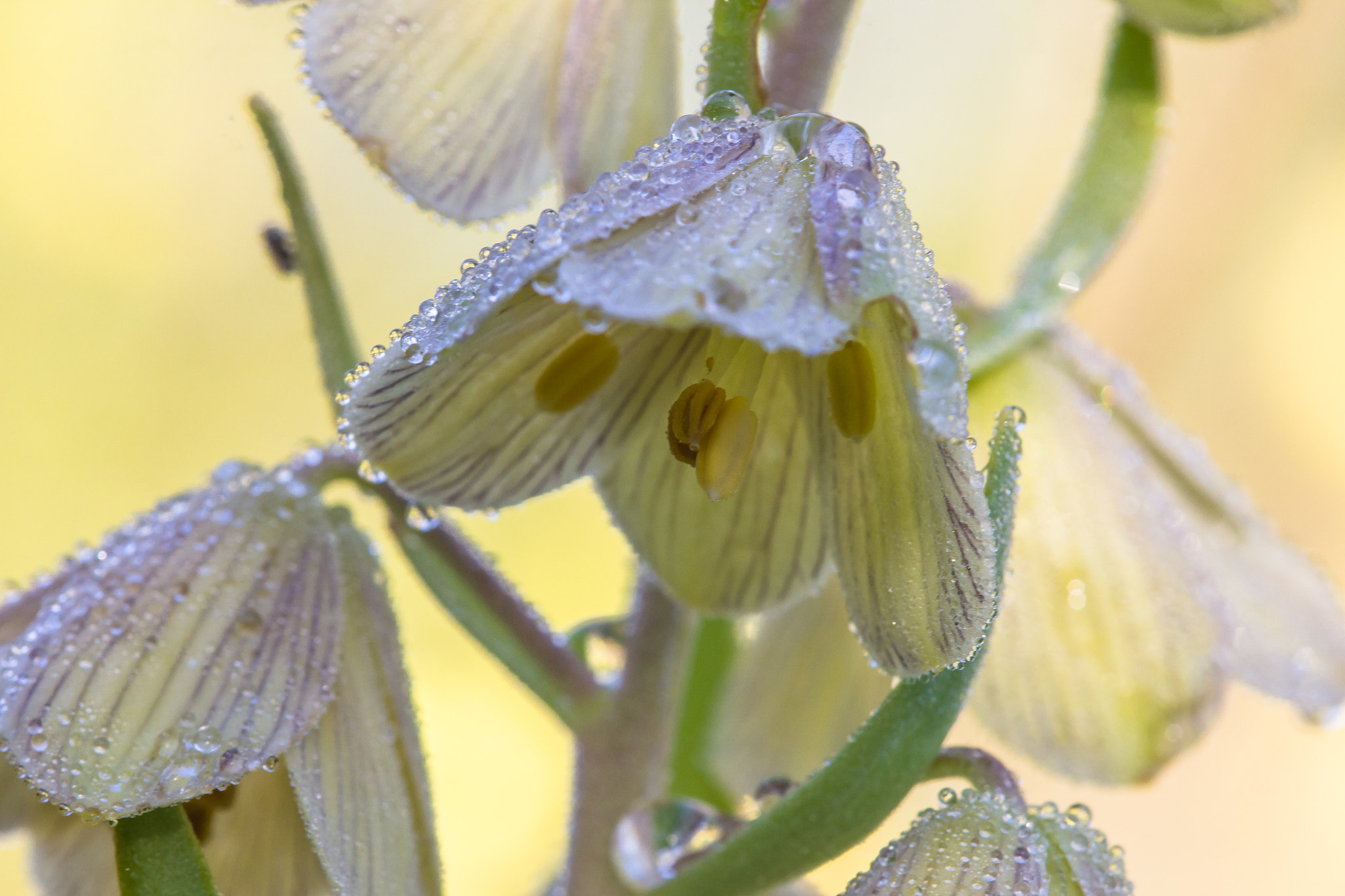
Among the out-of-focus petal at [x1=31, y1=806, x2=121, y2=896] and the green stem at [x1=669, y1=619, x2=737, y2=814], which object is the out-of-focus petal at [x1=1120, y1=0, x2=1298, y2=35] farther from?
the out-of-focus petal at [x1=31, y1=806, x2=121, y2=896]

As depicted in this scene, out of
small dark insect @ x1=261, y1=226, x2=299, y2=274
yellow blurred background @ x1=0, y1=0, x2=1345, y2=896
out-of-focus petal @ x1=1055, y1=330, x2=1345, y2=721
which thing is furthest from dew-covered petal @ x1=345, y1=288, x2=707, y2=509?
yellow blurred background @ x1=0, y1=0, x2=1345, y2=896

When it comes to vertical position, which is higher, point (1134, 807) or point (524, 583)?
point (524, 583)

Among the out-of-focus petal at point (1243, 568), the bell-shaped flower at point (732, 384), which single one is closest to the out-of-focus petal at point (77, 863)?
the bell-shaped flower at point (732, 384)

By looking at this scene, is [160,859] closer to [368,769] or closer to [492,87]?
[368,769]

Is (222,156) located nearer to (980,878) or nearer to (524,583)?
(524,583)

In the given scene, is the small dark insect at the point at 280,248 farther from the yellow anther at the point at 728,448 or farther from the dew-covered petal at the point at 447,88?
the yellow anther at the point at 728,448

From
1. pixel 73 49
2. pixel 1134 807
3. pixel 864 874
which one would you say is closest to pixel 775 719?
pixel 864 874
